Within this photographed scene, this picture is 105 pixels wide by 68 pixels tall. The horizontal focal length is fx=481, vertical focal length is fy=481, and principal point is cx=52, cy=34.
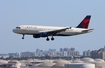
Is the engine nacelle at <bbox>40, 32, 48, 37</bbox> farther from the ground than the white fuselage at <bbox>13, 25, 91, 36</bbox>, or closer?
closer

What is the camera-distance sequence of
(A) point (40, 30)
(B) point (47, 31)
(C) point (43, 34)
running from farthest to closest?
(B) point (47, 31)
(A) point (40, 30)
(C) point (43, 34)

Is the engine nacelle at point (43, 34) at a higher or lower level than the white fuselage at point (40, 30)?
lower

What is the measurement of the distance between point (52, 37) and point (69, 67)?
11063mm


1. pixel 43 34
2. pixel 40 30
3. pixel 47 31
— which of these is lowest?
pixel 43 34

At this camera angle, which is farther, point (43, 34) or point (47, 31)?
point (47, 31)

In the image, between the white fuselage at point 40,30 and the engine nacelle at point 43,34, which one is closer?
the engine nacelle at point 43,34

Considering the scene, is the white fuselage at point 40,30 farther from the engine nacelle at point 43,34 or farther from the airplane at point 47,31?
the engine nacelle at point 43,34

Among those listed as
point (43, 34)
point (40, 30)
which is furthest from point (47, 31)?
point (43, 34)

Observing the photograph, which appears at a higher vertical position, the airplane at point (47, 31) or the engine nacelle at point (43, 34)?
the airplane at point (47, 31)

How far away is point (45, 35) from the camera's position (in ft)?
412

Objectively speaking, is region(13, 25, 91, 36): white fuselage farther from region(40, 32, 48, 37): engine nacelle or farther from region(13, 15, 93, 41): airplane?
region(40, 32, 48, 37): engine nacelle

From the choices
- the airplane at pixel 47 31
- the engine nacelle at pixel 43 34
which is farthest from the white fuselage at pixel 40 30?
the engine nacelle at pixel 43 34

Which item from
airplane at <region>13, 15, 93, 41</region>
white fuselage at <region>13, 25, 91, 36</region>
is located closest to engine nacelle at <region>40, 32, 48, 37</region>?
airplane at <region>13, 15, 93, 41</region>

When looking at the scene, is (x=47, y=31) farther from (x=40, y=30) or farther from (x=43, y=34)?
(x=43, y=34)
